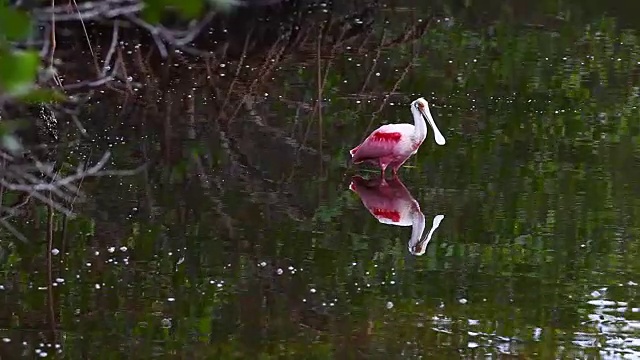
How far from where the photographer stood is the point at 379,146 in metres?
6.90

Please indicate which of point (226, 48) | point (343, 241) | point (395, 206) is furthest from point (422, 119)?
point (226, 48)

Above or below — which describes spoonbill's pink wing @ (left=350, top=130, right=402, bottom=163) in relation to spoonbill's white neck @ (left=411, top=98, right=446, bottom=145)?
below

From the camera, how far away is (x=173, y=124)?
8.19 meters

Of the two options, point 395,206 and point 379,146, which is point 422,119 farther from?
point 395,206

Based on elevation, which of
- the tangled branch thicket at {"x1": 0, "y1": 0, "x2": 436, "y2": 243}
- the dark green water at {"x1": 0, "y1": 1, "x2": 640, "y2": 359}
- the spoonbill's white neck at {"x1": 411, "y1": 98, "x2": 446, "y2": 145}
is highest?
the tangled branch thicket at {"x1": 0, "y1": 0, "x2": 436, "y2": 243}

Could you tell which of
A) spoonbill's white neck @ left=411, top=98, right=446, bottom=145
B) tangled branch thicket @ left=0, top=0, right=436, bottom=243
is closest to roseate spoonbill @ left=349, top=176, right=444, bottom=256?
spoonbill's white neck @ left=411, top=98, right=446, bottom=145

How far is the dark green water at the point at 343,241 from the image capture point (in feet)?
15.4

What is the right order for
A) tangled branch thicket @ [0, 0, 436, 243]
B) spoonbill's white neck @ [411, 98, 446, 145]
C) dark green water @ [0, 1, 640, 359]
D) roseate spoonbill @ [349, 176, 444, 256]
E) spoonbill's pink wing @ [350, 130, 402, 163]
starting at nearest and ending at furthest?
dark green water @ [0, 1, 640, 359] < roseate spoonbill @ [349, 176, 444, 256] < spoonbill's pink wing @ [350, 130, 402, 163] < spoonbill's white neck @ [411, 98, 446, 145] < tangled branch thicket @ [0, 0, 436, 243]

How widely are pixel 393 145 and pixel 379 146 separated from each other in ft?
0.28

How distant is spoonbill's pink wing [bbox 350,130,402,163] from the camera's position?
22.6 feet

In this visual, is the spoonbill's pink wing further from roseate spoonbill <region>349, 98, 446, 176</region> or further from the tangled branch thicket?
the tangled branch thicket

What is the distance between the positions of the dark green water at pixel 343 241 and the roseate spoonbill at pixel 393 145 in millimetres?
150

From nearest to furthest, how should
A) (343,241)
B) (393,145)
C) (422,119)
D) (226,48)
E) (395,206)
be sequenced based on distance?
(343,241)
(395,206)
(393,145)
(422,119)
(226,48)

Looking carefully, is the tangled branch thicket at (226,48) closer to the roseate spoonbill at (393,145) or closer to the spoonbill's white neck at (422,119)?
the roseate spoonbill at (393,145)
